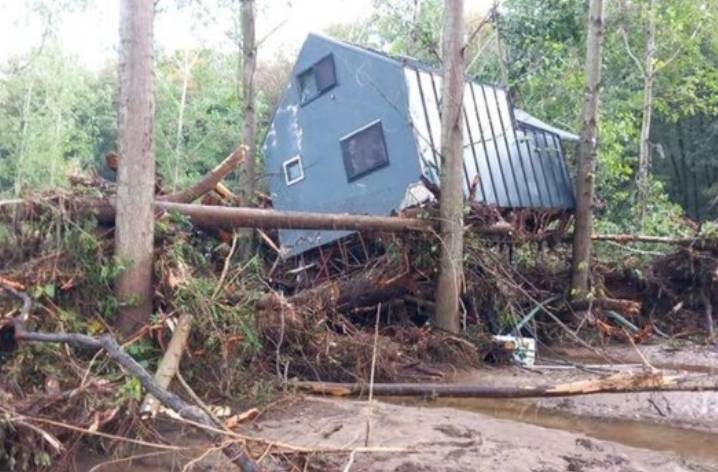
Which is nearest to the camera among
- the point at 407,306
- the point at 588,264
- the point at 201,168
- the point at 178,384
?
the point at 178,384

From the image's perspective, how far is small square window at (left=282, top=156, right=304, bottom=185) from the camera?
1152cm

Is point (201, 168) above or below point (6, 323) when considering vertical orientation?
above

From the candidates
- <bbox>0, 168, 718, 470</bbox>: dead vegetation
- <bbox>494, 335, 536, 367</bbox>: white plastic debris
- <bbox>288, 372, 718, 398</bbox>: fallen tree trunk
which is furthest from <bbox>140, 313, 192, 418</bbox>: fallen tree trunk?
<bbox>494, 335, 536, 367</bbox>: white plastic debris

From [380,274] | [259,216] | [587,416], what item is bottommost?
[587,416]

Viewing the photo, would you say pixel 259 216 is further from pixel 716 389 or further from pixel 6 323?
pixel 716 389

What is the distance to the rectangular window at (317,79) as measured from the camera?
11.0 m

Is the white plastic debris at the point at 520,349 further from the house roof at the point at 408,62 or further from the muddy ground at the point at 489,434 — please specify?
the house roof at the point at 408,62

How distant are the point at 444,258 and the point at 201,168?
19867mm

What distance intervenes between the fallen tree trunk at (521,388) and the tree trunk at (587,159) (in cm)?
425

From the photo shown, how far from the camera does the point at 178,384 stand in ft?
15.6

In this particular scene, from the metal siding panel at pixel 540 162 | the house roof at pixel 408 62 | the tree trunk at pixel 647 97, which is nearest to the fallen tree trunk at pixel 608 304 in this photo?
the metal siding panel at pixel 540 162

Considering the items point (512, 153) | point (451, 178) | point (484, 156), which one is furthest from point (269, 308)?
point (512, 153)

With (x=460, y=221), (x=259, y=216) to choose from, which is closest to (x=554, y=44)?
(x=460, y=221)

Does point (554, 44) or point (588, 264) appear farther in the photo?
point (554, 44)
